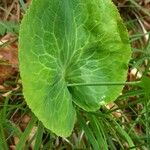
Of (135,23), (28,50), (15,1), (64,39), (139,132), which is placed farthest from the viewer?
(135,23)

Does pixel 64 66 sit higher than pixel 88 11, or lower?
lower

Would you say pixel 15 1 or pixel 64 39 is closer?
pixel 64 39

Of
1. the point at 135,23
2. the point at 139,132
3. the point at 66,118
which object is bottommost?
the point at 139,132

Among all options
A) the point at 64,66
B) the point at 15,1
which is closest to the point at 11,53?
the point at 15,1

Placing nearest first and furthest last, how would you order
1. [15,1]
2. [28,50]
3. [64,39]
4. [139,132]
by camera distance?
[28,50] → [64,39] → [139,132] → [15,1]

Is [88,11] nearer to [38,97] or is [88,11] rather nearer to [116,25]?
[116,25]


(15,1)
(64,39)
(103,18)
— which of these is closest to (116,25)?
(103,18)
